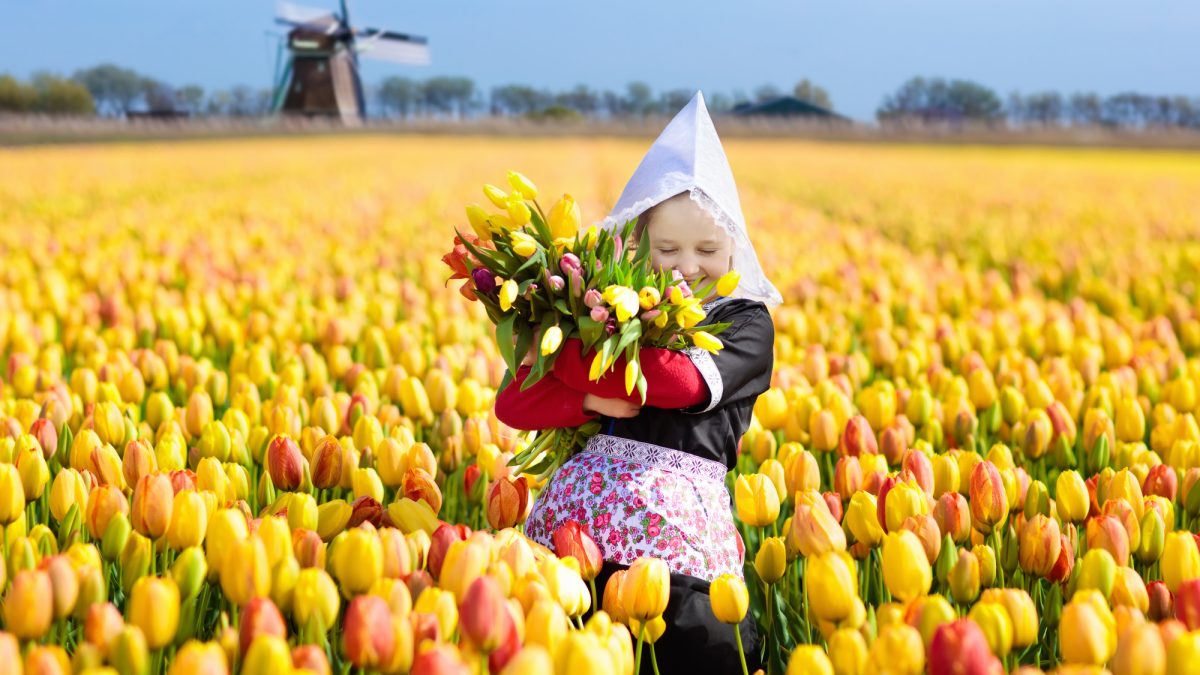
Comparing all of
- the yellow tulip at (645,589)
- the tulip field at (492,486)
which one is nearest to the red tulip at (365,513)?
the tulip field at (492,486)

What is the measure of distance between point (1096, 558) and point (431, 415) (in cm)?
205

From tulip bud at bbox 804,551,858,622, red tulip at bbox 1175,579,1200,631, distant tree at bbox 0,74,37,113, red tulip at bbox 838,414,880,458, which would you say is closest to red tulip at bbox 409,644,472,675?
tulip bud at bbox 804,551,858,622

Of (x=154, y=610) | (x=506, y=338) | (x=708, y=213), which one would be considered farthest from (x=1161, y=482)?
(x=154, y=610)

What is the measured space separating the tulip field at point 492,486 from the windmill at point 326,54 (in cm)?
4929

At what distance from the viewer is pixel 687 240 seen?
265 centimetres

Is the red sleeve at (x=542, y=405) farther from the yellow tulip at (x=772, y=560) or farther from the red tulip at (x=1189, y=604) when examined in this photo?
the red tulip at (x=1189, y=604)

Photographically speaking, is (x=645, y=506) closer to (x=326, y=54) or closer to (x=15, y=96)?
(x=326, y=54)

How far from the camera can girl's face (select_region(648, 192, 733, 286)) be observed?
2641mm

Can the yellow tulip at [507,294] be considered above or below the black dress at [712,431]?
above

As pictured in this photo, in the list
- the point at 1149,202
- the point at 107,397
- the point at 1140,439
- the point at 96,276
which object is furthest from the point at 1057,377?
the point at 1149,202

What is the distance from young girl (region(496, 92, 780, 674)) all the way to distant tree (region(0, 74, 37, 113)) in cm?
8066

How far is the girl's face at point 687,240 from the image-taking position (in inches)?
104

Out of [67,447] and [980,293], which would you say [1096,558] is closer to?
[67,447]

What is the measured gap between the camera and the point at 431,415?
3709mm
